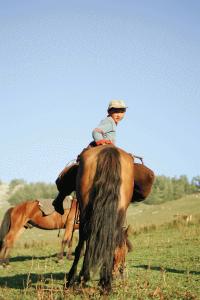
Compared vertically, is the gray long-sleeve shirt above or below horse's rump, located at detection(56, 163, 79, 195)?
above

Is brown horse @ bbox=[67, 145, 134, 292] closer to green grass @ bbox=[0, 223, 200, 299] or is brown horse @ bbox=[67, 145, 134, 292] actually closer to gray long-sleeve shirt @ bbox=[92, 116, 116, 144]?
green grass @ bbox=[0, 223, 200, 299]

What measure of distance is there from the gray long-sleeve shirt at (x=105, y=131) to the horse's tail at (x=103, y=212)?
762mm

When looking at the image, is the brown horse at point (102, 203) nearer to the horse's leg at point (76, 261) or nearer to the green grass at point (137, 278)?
the horse's leg at point (76, 261)

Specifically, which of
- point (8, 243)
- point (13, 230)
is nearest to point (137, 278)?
point (8, 243)

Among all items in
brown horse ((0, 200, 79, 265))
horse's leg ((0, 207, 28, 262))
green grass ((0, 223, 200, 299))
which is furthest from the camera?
brown horse ((0, 200, 79, 265))

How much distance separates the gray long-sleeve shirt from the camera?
265 inches

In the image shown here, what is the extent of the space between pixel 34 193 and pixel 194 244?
9548 cm

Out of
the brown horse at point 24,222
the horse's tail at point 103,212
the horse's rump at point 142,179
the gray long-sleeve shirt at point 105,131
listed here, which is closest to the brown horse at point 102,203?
the horse's tail at point 103,212

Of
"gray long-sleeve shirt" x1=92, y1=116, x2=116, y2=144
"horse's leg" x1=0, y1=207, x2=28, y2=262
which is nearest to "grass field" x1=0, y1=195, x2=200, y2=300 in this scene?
"horse's leg" x1=0, y1=207, x2=28, y2=262

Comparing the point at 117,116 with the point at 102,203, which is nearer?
the point at 102,203

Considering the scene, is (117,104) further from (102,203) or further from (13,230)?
(13,230)

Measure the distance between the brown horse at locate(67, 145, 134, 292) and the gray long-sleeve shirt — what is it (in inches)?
21.9

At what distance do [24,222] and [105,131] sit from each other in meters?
8.70

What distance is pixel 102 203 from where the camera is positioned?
18.5 feet
